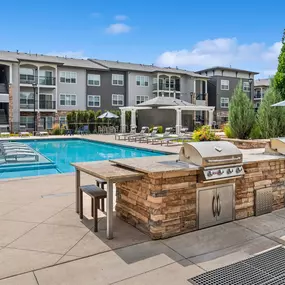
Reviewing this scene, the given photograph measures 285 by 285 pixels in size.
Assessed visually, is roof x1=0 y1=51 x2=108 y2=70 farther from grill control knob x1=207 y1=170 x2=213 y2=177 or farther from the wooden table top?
grill control knob x1=207 y1=170 x2=213 y2=177

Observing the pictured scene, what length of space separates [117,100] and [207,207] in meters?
32.1

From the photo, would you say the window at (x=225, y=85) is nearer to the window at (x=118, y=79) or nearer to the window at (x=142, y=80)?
the window at (x=142, y=80)

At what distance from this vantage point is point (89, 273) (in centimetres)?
351

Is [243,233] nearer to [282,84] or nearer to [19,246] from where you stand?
[19,246]

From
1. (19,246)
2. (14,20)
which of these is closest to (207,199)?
(19,246)

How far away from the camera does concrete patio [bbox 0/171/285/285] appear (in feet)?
11.4

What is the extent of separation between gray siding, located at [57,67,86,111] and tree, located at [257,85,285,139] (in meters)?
24.0

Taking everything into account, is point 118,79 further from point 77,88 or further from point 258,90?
point 258,90

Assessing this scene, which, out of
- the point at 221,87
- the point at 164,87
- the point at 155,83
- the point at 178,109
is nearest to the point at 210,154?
the point at 178,109

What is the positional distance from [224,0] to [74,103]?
2255 cm

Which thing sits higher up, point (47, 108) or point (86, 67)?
point (86, 67)

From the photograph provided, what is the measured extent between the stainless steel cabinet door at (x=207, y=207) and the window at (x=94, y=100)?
1219 inches

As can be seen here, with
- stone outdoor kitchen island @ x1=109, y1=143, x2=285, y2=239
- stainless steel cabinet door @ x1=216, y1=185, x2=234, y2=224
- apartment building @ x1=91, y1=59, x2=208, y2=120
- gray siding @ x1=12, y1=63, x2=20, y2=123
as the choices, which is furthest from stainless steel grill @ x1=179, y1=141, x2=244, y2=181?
apartment building @ x1=91, y1=59, x2=208, y2=120

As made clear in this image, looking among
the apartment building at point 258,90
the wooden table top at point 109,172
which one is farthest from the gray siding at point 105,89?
the wooden table top at point 109,172
